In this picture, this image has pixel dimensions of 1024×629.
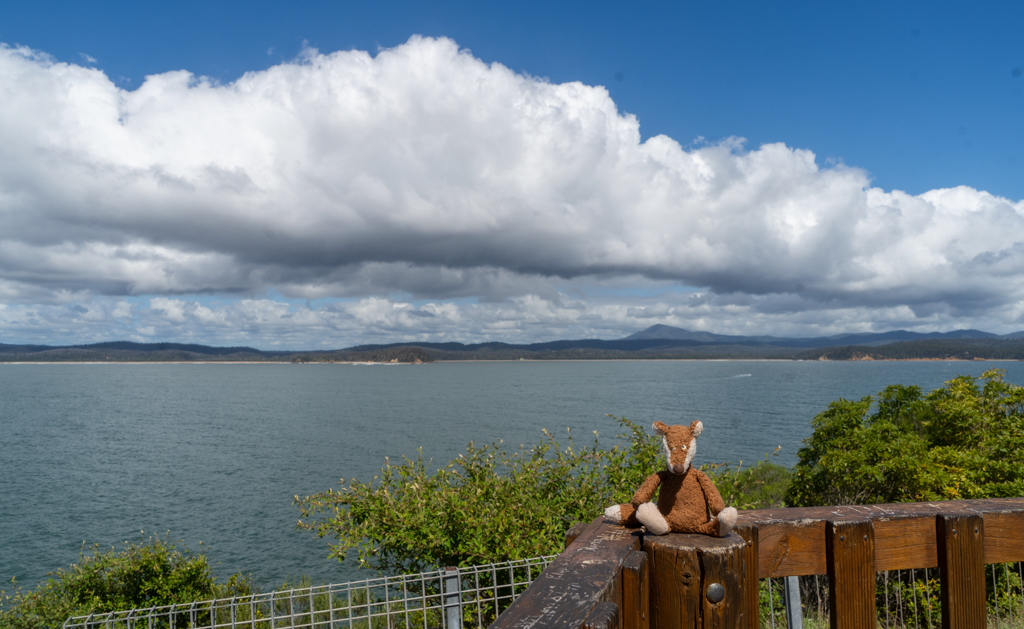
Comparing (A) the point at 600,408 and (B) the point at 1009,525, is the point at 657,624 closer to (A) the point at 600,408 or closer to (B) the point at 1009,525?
(B) the point at 1009,525

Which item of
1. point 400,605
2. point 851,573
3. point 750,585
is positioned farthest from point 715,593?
point 400,605

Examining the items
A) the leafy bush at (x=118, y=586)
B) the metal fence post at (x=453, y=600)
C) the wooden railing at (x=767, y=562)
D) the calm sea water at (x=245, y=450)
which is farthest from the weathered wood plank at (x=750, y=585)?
the calm sea water at (x=245, y=450)

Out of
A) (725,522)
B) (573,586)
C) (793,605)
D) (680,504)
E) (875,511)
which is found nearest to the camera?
(573,586)

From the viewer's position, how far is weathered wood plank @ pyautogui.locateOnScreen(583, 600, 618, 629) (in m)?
1.22

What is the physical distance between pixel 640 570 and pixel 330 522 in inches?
294

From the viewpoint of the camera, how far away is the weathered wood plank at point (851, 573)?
1.81 m

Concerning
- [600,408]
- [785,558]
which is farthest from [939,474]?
[600,408]

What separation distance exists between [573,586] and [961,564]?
4.86 feet

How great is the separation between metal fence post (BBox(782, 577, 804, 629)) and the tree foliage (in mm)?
6772

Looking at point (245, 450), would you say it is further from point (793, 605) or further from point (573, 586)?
point (573, 586)

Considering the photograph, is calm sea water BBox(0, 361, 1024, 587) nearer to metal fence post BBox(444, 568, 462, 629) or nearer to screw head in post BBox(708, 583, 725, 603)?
metal fence post BBox(444, 568, 462, 629)

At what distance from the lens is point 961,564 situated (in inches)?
75.7

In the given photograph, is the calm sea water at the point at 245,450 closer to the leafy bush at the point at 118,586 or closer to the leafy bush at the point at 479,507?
the leafy bush at the point at 118,586

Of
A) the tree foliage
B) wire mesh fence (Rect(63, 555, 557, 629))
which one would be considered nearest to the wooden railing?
wire mesh fence (Rect(63, 555, 557, 629))
